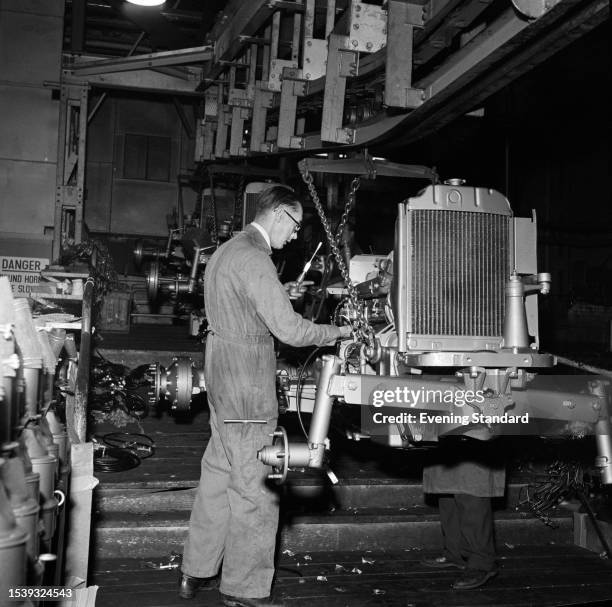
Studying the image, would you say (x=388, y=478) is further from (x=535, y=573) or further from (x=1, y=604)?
(x=1, y=604)

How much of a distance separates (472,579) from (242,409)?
1590mm

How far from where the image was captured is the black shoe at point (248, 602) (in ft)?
10.4

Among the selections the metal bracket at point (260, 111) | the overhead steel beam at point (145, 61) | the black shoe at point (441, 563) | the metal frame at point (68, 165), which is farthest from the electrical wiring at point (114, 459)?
the overhead steel beam at point (145, 61)

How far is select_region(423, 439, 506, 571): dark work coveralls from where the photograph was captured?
3.66 metres

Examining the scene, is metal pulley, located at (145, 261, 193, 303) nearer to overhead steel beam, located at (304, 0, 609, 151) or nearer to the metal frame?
the metal frame

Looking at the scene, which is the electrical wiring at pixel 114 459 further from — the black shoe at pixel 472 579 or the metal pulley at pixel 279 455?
the black shoe at pixel 472 579

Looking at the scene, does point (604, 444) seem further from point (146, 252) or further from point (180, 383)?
point (146, 252)

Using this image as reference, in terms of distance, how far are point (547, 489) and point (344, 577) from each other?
5.72 ft

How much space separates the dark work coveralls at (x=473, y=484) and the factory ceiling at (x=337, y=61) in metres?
1.73

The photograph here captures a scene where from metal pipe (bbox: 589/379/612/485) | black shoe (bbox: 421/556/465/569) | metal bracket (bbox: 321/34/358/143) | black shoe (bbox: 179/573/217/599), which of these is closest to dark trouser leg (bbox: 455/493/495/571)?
black shoe (bbox: 421/556/465/569)

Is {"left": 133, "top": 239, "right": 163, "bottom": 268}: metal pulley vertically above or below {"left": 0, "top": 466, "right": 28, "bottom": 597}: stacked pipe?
above

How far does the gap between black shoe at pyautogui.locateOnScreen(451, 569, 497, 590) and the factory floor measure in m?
0.04

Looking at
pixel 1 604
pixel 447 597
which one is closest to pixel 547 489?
pixel 447 597

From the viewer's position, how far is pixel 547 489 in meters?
4.73
